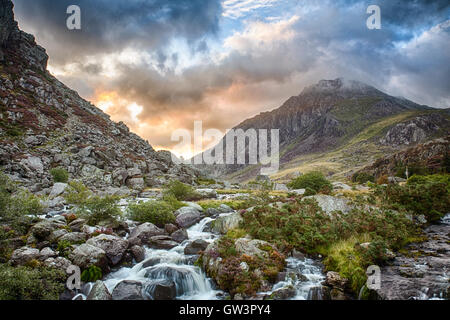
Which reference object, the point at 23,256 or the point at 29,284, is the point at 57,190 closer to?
the point at 23,256

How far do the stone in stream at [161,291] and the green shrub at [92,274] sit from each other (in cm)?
347

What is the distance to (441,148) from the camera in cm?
9194

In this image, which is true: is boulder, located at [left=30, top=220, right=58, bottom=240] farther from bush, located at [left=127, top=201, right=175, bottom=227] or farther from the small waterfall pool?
bush, located at [left=127, top=201, right=175, bottom=227]

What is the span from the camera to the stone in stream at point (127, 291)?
12982 mm

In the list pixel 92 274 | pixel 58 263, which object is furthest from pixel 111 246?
pixel 58 263

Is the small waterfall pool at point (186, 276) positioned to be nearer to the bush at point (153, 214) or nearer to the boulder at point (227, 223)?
the boulder at point (227, 223)

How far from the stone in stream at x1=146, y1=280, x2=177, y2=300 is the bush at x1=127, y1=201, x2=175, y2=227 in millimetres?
12435

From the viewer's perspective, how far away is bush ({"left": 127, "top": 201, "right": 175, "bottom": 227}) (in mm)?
26438

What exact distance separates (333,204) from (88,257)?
23.5 meters

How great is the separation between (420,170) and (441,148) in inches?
1013

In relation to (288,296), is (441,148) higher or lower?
higher

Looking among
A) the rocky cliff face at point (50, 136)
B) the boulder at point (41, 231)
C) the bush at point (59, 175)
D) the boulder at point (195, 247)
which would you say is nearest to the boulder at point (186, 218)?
the boulder at point (195, 247)
